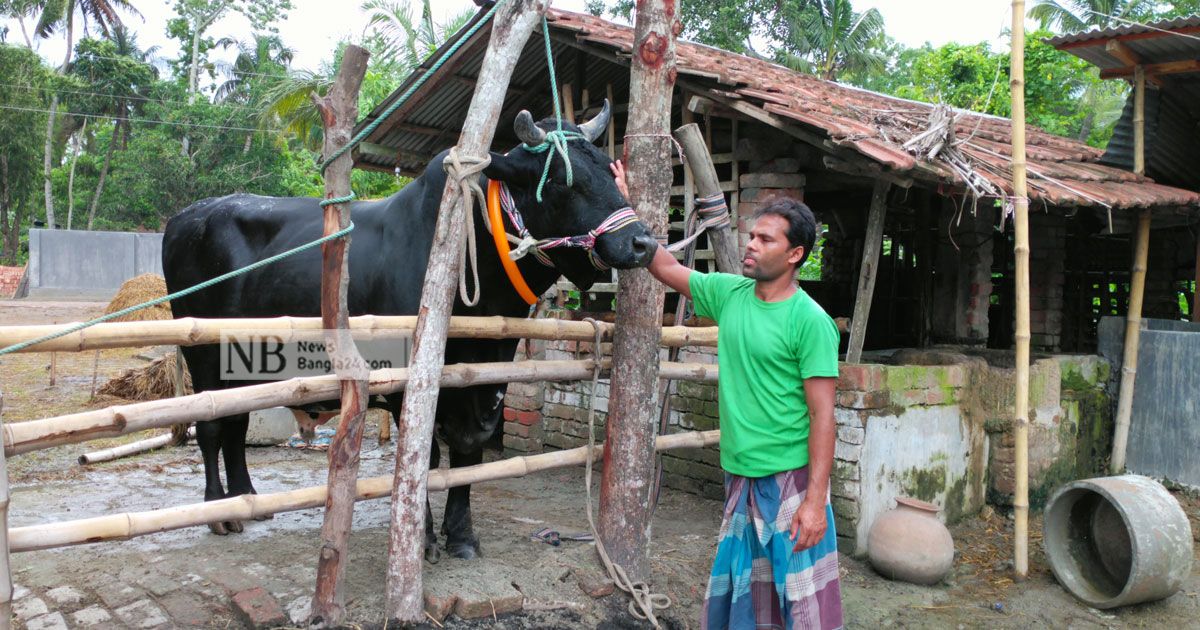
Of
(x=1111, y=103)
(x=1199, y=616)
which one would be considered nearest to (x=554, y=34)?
(x=1199, y=616)

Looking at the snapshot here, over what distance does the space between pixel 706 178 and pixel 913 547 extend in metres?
2.24

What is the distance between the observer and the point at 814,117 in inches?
199

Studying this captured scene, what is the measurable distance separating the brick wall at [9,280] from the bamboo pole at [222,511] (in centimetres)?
2393

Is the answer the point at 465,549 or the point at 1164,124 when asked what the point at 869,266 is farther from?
the point at 1164,124

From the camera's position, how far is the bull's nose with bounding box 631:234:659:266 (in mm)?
3105

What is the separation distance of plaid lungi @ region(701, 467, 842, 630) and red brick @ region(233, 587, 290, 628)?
1.55m

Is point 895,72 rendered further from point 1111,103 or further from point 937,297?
point 937,297

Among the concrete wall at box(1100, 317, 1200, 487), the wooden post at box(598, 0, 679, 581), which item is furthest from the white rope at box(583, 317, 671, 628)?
the concrete wall at box(1100, 317, 1200, 487)

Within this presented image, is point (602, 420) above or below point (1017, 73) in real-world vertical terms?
below

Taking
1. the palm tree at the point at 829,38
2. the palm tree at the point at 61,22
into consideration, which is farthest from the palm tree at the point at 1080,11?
the palm tree at the point at 61,22

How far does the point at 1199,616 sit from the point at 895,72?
3125 cm

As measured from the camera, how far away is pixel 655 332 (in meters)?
3.68

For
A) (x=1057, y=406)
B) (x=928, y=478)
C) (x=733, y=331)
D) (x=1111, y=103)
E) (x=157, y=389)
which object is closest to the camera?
(x=733, y=331)

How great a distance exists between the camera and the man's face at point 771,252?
2.71m
